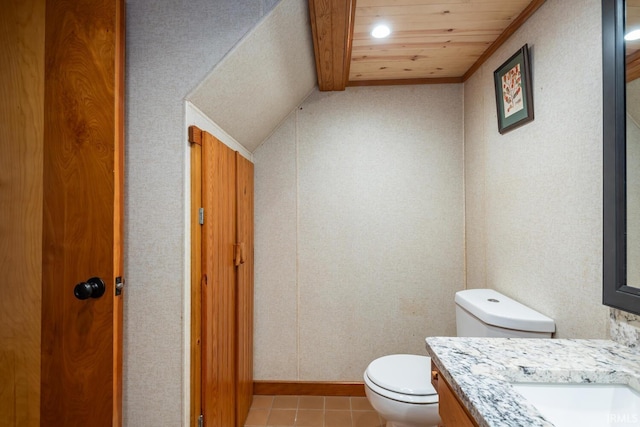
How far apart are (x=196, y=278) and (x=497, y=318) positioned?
4.27ft

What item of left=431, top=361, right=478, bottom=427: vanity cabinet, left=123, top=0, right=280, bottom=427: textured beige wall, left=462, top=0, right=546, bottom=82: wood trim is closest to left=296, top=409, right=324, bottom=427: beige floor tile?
left=123, top=0, right=280, bottom=427: textured beige wall

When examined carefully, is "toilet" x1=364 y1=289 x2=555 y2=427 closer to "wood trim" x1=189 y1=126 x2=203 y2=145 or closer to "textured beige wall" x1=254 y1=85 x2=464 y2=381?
"textured beige wall" x1=254 y1=85 x2=464 y2=381

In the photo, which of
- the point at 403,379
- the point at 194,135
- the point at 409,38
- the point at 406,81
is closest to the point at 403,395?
the point at 403,379

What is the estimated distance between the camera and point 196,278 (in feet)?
4.40

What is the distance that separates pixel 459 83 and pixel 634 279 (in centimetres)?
176

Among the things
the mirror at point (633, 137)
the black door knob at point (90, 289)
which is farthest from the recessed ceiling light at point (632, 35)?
the black door knob at point (90, 289)

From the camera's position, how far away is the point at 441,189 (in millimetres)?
2299

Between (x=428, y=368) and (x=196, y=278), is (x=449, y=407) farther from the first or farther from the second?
(x=196, y=278)

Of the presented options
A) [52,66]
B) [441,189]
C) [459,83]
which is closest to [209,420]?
[52,66]

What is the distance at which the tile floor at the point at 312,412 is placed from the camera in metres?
2.00

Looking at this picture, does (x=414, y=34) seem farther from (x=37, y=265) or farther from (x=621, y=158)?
(x=37, y=265)

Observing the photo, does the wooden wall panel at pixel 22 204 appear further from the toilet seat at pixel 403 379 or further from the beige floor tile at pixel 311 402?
the beige floor tile at pixel 311 402

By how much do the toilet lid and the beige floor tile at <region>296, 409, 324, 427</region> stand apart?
67 cm

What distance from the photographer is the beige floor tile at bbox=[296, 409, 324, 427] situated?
1.99m
